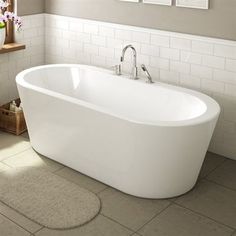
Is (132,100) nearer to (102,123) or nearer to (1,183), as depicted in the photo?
(102,123)

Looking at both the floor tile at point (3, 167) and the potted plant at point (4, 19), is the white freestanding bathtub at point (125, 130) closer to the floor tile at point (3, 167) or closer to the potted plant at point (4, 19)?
the floor tile at point (3, 167)

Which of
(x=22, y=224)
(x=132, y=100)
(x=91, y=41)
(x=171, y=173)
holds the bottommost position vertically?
(x=22, y=224)

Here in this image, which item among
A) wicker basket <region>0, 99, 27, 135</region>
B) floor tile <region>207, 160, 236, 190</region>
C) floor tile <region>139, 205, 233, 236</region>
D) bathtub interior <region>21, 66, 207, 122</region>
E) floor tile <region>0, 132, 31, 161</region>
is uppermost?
bathtub interior <region>21, 66, 207, 122</region>

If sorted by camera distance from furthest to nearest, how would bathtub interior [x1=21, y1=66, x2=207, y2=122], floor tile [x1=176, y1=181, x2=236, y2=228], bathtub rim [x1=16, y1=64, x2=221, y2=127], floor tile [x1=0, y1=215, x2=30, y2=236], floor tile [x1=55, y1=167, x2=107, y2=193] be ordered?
bathtub interior [x1=21, y1=66, x2=207, y2=122] → floor tile [x1=55, y1=167, x2=107, y2=193] → floor tile [x1=176, y1=181, x2=236, y2=228] → bathtub rim [x1=16, y1=64, x2=221, y2=127] → floor tile [x1=0, y1=215, x2=30, y2=236]

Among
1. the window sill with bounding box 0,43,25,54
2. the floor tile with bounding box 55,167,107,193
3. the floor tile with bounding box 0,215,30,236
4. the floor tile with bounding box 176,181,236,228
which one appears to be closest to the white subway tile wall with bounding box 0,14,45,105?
the window sill with bounding box 0,43,25,54

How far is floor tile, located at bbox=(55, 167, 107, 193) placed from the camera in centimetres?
360

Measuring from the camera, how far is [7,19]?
453 centimetres

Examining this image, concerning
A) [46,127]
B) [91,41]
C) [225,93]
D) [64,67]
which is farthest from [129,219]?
[91,41]

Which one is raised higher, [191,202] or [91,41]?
[91,41]

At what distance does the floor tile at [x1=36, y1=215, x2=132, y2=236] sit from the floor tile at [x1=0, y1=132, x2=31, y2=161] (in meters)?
1.29

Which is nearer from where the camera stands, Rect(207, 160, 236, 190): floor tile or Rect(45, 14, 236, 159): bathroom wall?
Rect(207, 160, 236, 190): floor tile

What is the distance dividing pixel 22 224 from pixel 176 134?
4.09 ft

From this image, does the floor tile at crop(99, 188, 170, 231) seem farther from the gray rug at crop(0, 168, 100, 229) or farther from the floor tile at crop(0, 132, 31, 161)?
the floor tile at crop(0, 132, 31, 161)

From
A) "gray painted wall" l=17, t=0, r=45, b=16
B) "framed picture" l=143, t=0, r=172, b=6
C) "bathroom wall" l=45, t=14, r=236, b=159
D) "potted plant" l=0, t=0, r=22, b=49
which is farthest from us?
"gray painted wall" l=17, t=0, r=45, b=16
